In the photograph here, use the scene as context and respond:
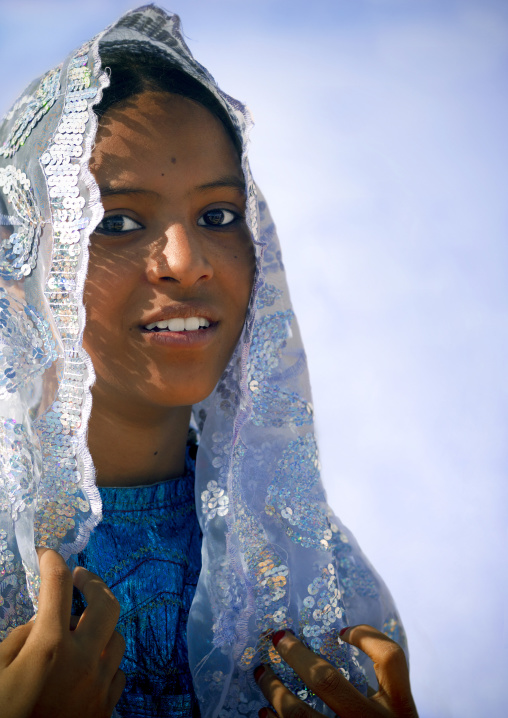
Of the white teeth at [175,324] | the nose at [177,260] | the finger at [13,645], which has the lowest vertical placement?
the finger at [13,645]

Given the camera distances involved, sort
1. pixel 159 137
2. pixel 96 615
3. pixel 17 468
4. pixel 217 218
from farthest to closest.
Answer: pixel 217 218, pixel 159 137, pixel 17 468, pixel 96 615

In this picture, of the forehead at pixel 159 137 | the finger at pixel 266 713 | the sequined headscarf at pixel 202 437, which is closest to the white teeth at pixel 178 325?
the sequined headscarf at pixel 202 437

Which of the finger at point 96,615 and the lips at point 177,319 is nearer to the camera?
the finger at point 96,615

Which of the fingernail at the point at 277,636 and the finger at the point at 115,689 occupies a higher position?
the fingernail at the point at 277,636

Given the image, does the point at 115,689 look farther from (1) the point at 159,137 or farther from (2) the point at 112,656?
(1) the point at 159,137

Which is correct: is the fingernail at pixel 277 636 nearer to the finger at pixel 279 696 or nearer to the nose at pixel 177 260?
the finger at pixel 279 696

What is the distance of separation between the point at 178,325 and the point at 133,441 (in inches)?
12.4

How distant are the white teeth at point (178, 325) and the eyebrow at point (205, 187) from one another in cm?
25

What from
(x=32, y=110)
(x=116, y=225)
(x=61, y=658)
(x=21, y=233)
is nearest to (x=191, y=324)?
(x=116, y=225)

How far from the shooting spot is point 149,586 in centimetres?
132

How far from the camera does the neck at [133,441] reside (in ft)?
4.49

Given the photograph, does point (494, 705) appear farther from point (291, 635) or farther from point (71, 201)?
point (71, 201)

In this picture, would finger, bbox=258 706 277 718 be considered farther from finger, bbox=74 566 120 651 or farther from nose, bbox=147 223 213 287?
nose, bbox=147 223 213 287

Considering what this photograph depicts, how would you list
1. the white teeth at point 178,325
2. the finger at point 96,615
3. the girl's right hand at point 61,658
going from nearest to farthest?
the girl's right hand at point 61,658 < the finger at point 96,615 < the white teeth at point 178,325
